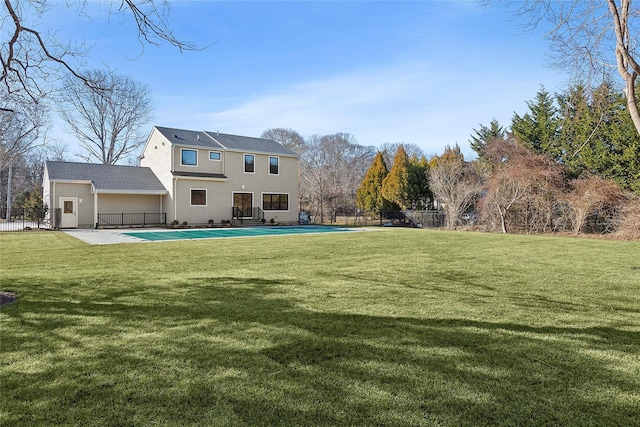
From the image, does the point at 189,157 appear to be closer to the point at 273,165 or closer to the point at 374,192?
the point at 273,165

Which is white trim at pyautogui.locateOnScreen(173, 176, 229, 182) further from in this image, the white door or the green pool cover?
the white door

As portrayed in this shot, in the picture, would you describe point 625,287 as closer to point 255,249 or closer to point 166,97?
point 255,249

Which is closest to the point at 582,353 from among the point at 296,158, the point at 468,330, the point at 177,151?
the point at 468,330

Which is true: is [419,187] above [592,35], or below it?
below

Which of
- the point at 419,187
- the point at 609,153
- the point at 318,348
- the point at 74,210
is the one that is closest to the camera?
the point at 318,348

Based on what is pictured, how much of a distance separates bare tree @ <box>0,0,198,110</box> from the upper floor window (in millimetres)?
17327

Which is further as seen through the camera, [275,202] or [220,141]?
[275,202]

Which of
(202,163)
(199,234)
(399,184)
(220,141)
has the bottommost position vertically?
(199,234)

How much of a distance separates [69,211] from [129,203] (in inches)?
120

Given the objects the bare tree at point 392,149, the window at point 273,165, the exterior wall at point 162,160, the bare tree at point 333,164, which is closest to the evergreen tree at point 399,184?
the bare tree at point 333,164

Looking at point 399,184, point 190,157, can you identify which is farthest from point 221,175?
point 399,184

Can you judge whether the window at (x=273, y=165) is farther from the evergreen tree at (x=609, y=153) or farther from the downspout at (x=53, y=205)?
the evergreen tree at (x=609, y=153)

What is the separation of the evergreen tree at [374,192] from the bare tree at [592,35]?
1915 centimetres

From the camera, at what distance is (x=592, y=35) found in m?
7.81
